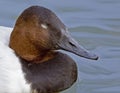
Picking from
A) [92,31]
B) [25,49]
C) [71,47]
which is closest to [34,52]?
[25,49]

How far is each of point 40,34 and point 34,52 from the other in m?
0.16

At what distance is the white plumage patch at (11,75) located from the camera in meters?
4.42

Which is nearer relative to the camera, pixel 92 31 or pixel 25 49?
pixel 25 49

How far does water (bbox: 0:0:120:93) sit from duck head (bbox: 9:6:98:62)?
0.44 metres

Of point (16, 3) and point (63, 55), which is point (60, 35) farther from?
point (16, 3)

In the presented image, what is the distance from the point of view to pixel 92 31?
5.73 metres

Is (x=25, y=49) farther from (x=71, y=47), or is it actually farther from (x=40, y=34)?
(x=71, y=47)

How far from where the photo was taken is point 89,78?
5.04m

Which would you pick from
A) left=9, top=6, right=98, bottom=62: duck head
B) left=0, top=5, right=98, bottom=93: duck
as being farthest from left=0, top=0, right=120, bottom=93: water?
left=9, top=6, right=98, bottom=62: duck head

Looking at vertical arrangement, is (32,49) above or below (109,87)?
above

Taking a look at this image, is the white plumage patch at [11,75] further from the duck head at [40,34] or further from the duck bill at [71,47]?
the duck bill at [71,47]

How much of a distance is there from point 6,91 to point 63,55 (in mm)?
581

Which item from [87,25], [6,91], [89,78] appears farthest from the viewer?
[87,25]

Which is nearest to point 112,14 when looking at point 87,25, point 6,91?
point 87,25
